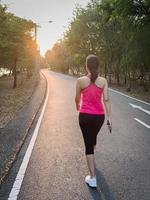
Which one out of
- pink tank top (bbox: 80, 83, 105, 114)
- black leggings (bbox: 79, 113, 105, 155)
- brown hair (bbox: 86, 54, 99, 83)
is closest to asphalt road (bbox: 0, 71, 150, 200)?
black leggings (bbox: 79, 113, 105, 155)

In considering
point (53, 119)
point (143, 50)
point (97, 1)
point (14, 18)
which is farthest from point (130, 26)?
point (97, 1)

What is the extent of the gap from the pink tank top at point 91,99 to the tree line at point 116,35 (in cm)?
1311

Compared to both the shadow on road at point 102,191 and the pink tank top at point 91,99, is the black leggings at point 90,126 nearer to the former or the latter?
the pink tank top at point 91,99

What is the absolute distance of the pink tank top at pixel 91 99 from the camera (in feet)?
19.0

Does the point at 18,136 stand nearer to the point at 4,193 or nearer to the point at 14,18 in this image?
the point at 4,193

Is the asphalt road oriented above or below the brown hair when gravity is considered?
below

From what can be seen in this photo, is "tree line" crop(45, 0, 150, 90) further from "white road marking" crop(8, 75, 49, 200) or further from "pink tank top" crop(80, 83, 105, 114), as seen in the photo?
"pink tank top" crop(80, 83, 105, 114)

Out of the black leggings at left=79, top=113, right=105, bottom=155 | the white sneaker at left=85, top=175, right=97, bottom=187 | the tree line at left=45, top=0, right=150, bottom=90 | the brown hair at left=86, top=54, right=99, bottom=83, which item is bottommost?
the white sneaker at left=85, top=175, right=97, bottom=187

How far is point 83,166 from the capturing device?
22.7 feet

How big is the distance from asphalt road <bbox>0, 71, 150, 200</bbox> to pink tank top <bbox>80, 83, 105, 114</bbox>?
4.06 feet

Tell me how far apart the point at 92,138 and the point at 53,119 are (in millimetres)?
7866

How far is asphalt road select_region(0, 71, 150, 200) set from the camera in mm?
5492

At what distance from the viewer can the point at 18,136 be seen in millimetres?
10008

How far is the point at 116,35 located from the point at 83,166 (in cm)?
3539
